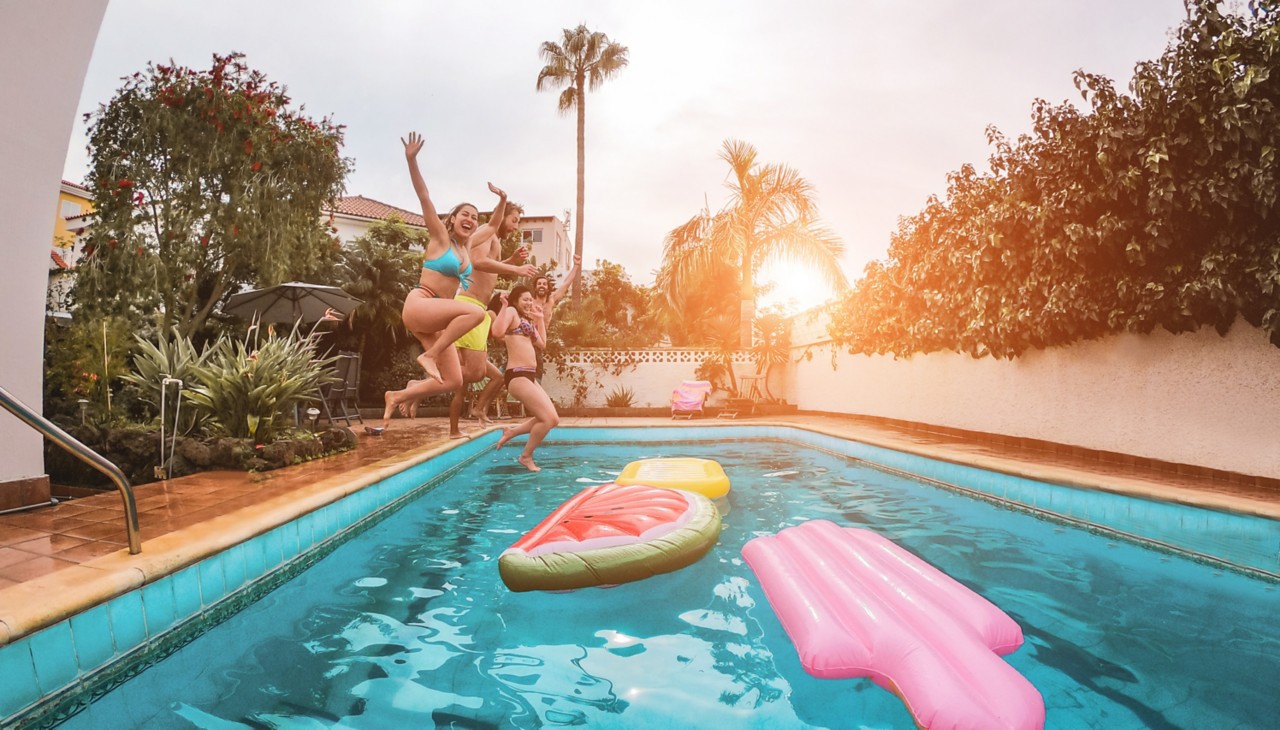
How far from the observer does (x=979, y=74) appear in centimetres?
710

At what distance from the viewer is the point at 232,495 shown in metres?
3.80

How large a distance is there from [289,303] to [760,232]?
34.3 feet

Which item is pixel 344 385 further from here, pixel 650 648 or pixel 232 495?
pixel 650 648

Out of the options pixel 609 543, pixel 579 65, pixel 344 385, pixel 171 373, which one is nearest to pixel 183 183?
pixel 344 385

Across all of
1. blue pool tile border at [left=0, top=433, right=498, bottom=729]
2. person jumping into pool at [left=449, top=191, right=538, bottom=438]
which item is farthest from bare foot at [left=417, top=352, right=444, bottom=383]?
blue pool tile border at [left=0, top=433, right=498, bottom=729]

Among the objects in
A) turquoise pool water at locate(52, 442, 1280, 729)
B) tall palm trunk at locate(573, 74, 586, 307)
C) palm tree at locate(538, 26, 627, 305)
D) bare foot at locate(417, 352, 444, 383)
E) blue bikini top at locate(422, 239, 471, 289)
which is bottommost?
turquoise pool water at locate(52, 442, 1280, 729)

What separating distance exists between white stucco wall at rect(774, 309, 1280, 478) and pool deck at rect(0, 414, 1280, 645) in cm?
24

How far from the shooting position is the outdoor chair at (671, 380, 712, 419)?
12.3 metres

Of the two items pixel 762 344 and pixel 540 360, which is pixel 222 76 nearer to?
pixel 540 360

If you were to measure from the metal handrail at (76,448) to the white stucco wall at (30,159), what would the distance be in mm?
2084

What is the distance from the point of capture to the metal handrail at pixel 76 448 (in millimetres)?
2121

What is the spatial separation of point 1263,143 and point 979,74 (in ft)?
11.2

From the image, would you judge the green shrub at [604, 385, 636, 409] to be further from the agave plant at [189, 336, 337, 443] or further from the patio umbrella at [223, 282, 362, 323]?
the agave plant at [189, 336, 337, 443]

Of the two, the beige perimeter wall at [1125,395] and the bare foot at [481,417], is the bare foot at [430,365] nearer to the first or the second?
the bare foot at [481,417]
